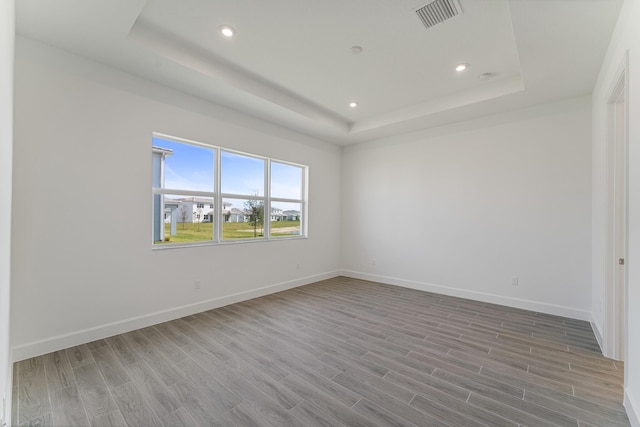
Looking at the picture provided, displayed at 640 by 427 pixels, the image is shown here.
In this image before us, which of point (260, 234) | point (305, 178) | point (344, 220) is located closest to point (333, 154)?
point (305, 178)

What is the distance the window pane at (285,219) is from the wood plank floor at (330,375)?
1.82 m

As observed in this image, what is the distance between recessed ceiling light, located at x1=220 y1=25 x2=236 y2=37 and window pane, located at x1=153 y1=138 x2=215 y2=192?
1614 mm

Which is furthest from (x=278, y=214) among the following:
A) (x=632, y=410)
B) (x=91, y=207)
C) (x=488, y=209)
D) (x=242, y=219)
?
(x=632, y=410)

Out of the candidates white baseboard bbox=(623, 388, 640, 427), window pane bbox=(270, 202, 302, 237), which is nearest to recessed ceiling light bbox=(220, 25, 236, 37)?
window pane bbox=(270, 202, 302, 237)

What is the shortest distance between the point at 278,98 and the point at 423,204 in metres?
3.11

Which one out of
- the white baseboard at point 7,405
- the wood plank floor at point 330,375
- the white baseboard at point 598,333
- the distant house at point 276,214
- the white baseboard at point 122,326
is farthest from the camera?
the distant house at point 276,214

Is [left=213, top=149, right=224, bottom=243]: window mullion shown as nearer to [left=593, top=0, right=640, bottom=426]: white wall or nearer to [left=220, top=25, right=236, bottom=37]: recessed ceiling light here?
[left=220, top=25, right=236, bottom=37]: recessed ceiling light

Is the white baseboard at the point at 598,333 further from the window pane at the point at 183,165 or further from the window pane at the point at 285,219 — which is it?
the window pane at the point at 183,165

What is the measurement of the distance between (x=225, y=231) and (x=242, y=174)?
3.22ft

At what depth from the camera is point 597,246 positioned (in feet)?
10.6

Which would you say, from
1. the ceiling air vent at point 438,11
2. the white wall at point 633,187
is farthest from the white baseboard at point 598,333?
the ceiling air vent at point 438,11

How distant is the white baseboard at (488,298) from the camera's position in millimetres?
3648

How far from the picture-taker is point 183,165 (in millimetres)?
3754

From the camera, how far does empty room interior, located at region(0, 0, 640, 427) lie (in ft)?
6.58
